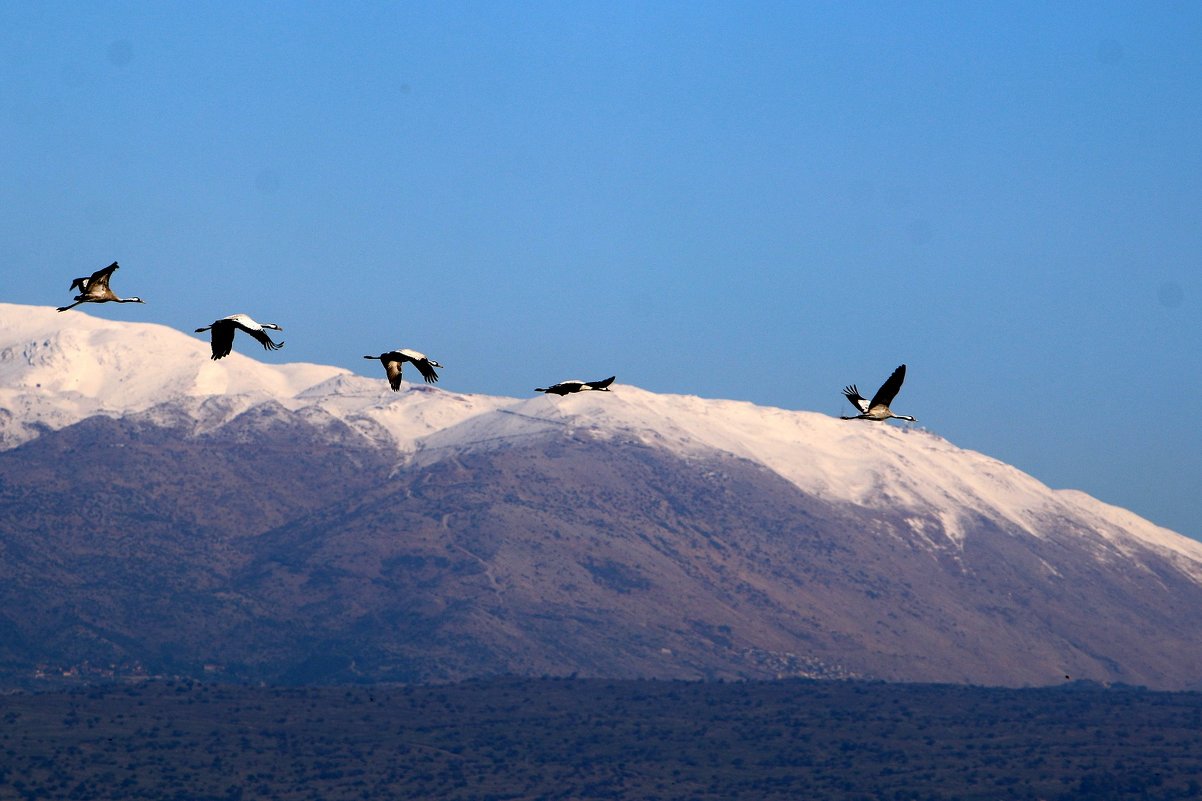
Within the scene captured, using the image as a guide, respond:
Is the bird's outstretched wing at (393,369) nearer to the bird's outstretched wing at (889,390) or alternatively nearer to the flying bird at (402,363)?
the flying bird at (402,363)

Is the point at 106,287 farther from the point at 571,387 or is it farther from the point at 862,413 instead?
the point at 862,413

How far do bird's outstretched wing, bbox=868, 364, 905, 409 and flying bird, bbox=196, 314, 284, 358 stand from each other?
24.4 m

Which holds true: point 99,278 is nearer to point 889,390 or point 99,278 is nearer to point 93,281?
point 93,281

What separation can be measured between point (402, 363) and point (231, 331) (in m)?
5.36

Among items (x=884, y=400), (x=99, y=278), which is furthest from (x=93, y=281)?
(x=884, y=400)

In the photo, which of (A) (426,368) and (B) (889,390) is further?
(B) (889,390)

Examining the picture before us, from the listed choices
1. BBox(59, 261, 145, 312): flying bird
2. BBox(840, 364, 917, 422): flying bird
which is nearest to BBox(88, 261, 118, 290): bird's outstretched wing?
BBox(59, 261, 145, 312): flying bird

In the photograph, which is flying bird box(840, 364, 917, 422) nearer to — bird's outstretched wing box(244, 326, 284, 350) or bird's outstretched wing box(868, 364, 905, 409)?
bird's outstretched wing box(868, 364, 905, 409)

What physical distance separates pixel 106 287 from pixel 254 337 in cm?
1032

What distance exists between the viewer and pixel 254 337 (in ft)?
182

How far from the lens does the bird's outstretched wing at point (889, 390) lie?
230 feet

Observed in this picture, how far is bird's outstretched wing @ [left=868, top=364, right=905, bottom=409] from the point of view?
230 ft

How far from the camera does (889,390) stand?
70.5m

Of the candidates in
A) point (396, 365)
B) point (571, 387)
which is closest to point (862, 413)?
point (571, 387)
